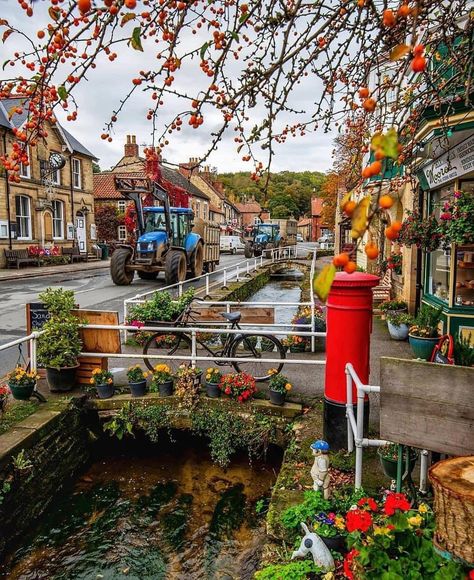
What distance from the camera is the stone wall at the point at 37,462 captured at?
14.2 feet

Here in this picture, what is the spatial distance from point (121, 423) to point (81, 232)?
28.3 meters

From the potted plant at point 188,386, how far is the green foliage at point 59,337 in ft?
4.55

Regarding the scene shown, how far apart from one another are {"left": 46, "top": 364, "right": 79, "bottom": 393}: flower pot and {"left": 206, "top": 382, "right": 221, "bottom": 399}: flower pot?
5.65ft

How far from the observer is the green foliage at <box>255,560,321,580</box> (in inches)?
110

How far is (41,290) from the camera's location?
16.2 metres

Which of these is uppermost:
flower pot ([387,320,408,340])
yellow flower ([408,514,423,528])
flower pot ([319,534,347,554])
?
yellow flower ([408,514,423,528])

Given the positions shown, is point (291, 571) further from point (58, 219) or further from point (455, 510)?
point (58, 219)

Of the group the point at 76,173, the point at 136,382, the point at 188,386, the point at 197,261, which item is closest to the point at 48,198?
the point at 76,173

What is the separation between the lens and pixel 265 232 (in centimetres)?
4041

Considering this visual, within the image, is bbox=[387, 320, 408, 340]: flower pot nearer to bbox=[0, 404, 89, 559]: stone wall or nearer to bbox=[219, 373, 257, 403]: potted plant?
bbox=[219, 373, 257, 403]: potted plant

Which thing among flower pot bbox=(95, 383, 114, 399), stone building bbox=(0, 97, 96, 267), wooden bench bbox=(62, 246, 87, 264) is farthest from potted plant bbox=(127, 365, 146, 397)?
wooden bench bbox=(62, 246, 87, 264)

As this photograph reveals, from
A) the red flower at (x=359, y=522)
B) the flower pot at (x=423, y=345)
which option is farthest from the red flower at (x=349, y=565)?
the flower pot at (x=423, y=345)

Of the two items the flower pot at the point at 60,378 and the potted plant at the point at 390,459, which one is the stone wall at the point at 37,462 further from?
the potted plant at the point at 390,459

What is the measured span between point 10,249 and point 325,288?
26228 millimetres
